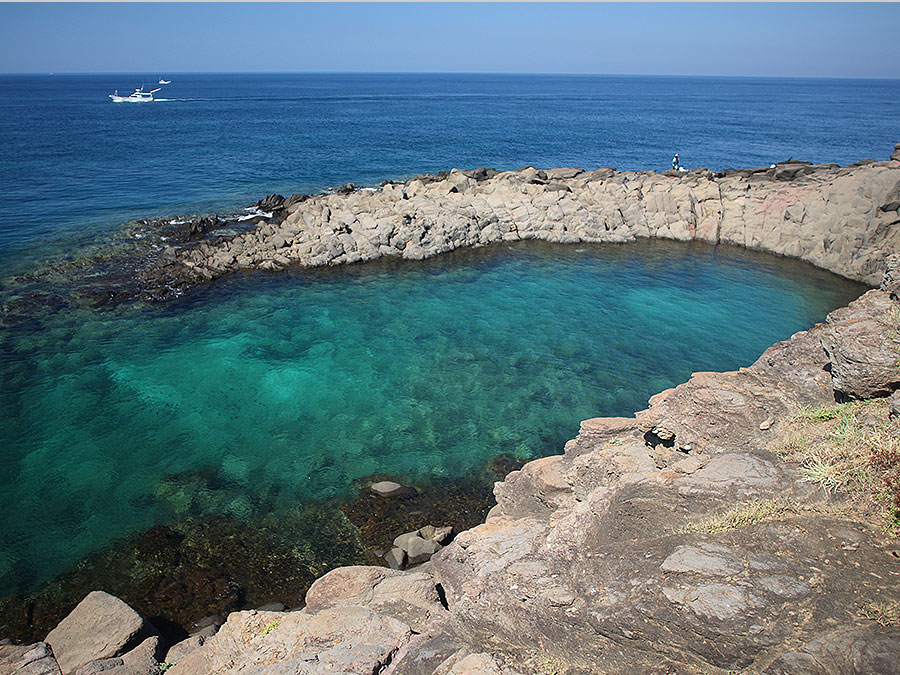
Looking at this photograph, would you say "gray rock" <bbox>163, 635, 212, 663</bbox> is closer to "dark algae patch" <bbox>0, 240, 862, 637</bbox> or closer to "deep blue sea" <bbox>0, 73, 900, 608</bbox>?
"dark algae patch" <bbox>0, 240, 862, 637</bbox>

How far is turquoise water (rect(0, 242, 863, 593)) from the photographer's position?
16.8m

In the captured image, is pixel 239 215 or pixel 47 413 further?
pixel 239 215

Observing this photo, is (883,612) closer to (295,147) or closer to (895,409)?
(895,409)

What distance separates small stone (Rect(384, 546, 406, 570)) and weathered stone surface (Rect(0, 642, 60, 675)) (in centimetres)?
697

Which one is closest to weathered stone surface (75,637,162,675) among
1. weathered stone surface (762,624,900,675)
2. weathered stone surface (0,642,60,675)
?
weathered stone surface (0,642,60,675)

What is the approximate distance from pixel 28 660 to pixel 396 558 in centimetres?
759

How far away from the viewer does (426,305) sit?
98.2 ft

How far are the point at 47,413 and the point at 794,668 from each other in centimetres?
2303

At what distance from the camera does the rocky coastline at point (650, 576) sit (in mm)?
6820

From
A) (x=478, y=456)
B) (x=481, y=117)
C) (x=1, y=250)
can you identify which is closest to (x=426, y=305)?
(x=478, y=456)

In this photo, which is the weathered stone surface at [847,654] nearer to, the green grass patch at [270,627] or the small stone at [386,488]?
the green grass patch at [270,627]

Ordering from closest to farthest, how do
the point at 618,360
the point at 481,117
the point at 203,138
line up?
the point at 618,360 < the point at 203,138 < the point at 481,117

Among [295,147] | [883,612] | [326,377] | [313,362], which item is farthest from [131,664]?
[295,147]

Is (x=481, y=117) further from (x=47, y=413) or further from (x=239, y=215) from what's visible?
(x=47, y=413)
